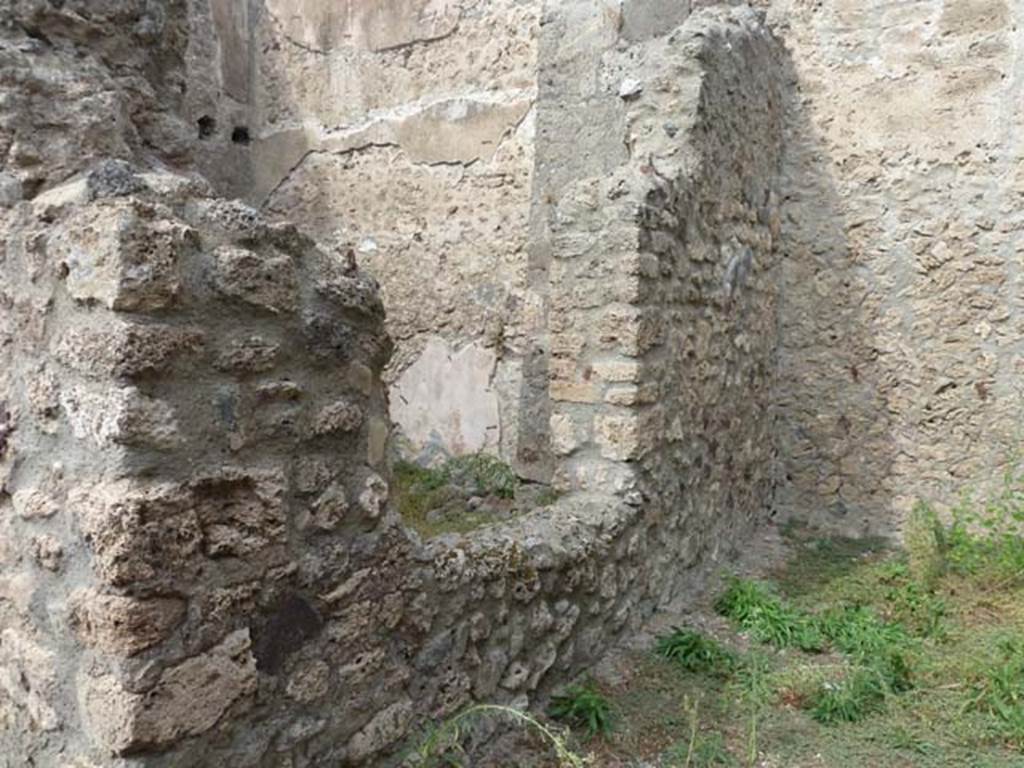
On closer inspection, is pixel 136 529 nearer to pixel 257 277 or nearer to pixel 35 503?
pixel 35 503

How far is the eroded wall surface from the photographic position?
13.6ft

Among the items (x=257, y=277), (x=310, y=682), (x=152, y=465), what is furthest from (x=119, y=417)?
(x=310, y=682)

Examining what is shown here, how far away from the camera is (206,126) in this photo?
6.11 metres

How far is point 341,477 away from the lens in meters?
1.90

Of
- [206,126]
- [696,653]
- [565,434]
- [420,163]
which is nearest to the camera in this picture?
[696,653]

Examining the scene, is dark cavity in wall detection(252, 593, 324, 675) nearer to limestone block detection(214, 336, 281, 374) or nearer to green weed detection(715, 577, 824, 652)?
limestone block detection(214, 336, 281, 374)

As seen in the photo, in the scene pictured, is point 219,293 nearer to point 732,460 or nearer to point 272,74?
point 732,460

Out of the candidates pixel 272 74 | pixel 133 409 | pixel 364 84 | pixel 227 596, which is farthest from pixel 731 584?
pixel 272 74

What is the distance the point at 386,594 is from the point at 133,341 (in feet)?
2.71

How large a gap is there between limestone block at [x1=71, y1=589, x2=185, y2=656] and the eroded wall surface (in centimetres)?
380

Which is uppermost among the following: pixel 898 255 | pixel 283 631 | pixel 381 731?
pixel 898 255

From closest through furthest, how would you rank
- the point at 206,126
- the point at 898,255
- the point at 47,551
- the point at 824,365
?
the point at 47,551
the point at 898,255
the point at 824,365
the point at 206,126

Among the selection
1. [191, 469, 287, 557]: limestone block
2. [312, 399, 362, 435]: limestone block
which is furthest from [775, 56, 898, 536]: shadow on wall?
[191, 469, 287, 557]: limestone block

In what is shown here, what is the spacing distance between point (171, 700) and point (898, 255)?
4.00 meters
